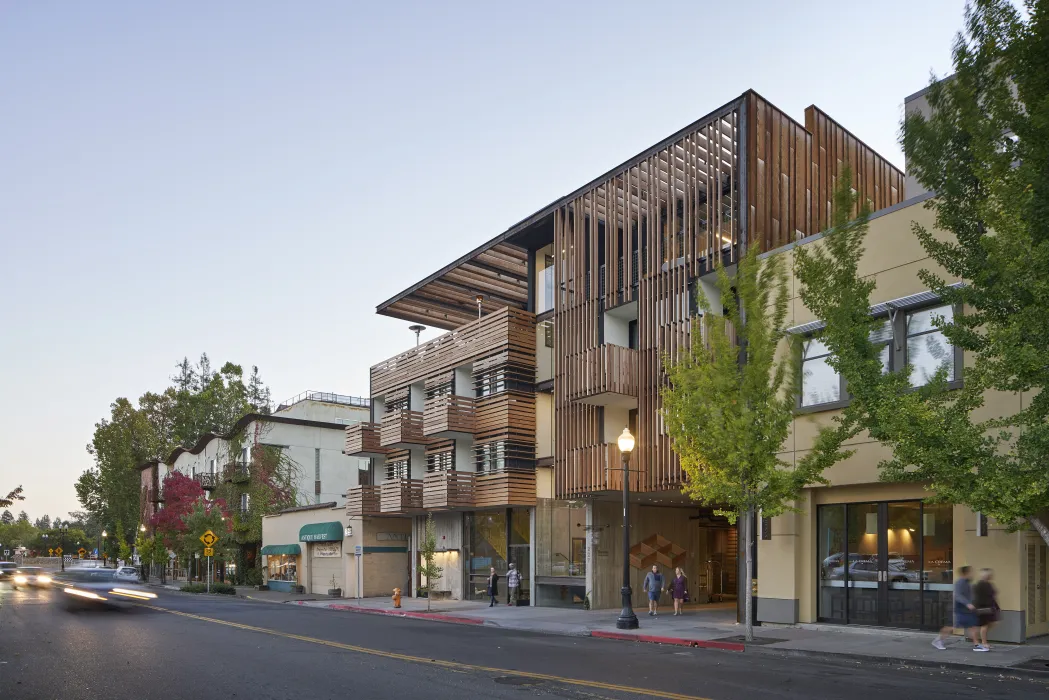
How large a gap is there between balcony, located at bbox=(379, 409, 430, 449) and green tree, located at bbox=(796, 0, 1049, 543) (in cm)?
2287

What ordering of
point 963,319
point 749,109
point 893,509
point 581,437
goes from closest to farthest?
point 963,319, point 893,509, point 749,109, point 581,437

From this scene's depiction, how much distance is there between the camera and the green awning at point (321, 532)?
41750mm

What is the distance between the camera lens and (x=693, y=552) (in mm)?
31234

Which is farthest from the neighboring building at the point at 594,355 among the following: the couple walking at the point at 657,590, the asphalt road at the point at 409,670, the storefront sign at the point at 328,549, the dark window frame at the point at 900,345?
the asphalt road at the point at 409,670

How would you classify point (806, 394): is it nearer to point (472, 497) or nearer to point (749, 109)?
point (749, 109)

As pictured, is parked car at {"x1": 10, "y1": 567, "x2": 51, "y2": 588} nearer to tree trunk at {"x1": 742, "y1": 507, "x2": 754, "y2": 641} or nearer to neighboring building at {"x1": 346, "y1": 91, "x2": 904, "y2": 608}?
neighboring building at {"x1": 346, "y1": 91, "x2": 904, "y2": 608}

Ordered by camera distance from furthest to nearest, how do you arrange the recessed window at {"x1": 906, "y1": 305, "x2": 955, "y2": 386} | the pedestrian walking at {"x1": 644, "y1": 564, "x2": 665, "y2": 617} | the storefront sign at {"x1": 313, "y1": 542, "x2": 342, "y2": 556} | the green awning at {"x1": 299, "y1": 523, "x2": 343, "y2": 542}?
the storefront sign at {"x1": 313, "y1": 542, "x2": 342, "y2": 556} < the green awning at {"x1": 299, "y1": 523, "x2": 343, "y2": 542} < the pedestrian walking at {"x1": 644, "y1": 564, "x2": 665, "y2": 617} < the recessed window at {"x1": 906, "y1": 305, "x2": 955, "y2": 386}

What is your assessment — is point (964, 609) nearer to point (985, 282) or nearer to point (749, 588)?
point (749, 588)

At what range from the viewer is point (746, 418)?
1792 cm

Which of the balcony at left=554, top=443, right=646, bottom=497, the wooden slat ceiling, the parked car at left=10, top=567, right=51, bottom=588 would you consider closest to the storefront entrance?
the balcony at left=554, top=443, right=646, bottom=497

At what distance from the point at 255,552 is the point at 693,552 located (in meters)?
34.0

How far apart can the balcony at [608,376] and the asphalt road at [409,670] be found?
7838 mm

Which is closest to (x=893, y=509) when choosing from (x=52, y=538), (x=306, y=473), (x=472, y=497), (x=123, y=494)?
(x=472, y=497)

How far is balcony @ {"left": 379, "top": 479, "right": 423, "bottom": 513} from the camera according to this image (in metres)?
36.5
